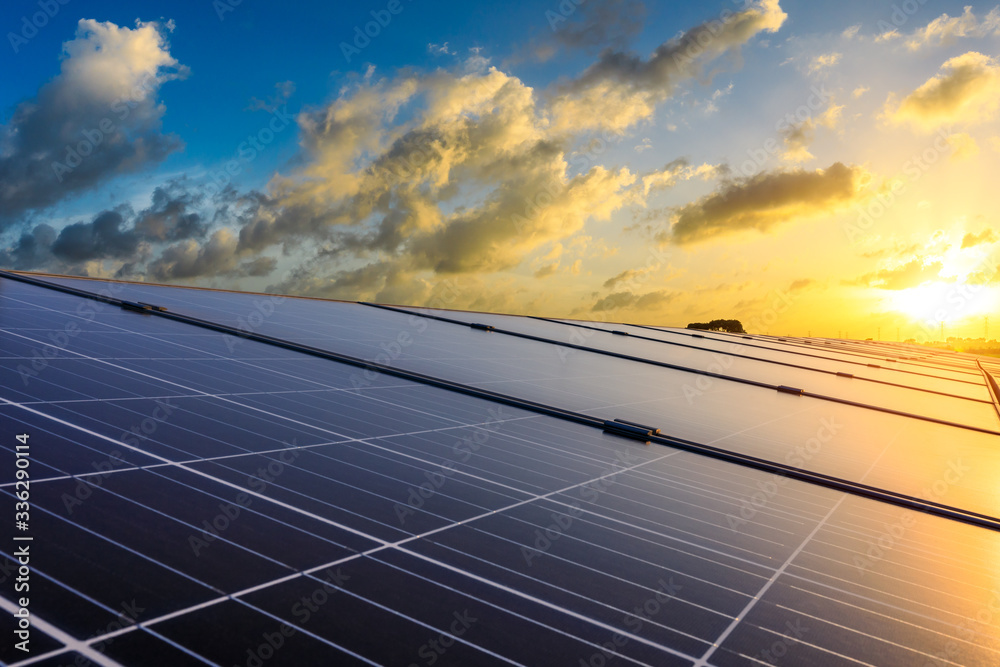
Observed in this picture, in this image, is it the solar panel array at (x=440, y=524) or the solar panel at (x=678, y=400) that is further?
the solar panel at (x=678, y=400)

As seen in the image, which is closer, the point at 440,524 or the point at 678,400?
the point at 440,524

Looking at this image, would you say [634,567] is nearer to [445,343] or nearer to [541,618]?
[541,618]

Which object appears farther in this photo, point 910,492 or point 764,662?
point 910,492

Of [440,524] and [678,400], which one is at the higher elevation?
[678,400]

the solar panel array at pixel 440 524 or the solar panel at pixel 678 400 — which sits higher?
the solar panel at pixel 678 400

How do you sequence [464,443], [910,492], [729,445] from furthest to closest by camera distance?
[729,445]
[910,492]
[464,443]

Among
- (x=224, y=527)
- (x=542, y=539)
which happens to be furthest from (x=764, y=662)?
(x=224, y=527)

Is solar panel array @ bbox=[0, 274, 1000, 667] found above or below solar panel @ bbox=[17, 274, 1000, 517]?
below

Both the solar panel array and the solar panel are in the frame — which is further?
the solar panel
